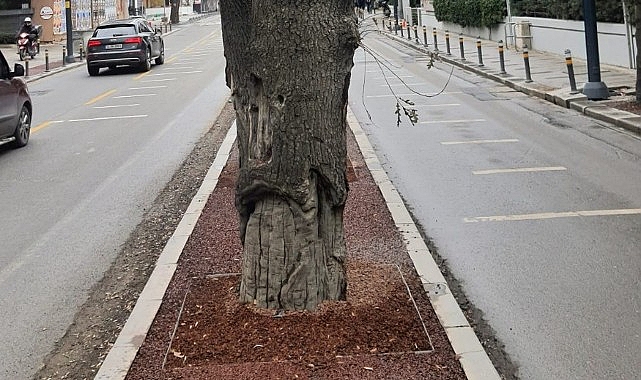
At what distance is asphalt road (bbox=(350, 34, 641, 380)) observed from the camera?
5492mm

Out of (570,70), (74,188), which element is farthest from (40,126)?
(570,70)

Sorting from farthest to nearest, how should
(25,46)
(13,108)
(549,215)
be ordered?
(25,46) → (13,108) → (549,215)

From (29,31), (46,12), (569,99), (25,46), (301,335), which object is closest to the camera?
(301,335)

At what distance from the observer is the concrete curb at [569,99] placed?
14641mm

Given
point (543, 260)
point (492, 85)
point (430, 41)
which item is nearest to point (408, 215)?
point (543, 260)

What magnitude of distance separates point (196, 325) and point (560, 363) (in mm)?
2281

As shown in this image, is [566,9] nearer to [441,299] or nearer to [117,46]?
[117,46]

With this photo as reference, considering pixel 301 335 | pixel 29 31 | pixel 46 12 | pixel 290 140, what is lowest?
pixel 301 335

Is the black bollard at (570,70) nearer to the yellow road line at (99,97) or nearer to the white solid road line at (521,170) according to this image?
the white solid road line at (521,170)

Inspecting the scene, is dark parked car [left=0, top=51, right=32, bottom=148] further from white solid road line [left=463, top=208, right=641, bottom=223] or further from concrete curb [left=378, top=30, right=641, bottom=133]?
white solid road line [left=463, top=208, right=641, bottom=223]

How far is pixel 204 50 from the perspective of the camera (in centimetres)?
4206

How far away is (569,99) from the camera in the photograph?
17.4 metres

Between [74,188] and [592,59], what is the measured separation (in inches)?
438

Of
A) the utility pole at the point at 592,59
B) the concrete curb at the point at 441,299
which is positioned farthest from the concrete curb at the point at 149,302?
the utility pole at the point at 592,59
